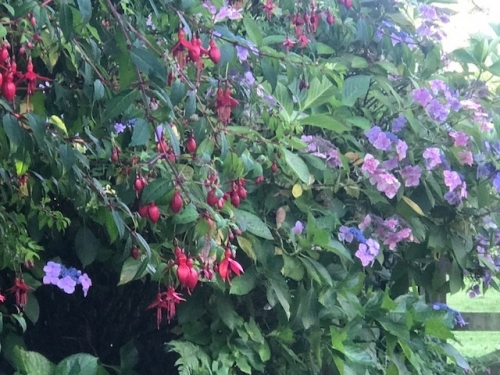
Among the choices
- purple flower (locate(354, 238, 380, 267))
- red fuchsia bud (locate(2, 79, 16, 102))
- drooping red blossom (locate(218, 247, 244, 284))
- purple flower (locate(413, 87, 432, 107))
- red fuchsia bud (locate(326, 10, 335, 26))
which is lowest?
purple flower (locate(354, 238, 380, 267))

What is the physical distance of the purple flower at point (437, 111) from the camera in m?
2.02

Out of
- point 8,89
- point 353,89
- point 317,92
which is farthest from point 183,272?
point 353,89

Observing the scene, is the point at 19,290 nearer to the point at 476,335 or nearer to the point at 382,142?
the point at 382,142

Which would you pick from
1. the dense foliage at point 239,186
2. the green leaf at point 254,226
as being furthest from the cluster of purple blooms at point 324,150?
the green leaf at point 254,226

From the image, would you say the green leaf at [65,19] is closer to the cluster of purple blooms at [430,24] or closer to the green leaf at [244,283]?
the green leaf at [244,283]

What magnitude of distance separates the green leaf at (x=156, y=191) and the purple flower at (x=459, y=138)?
128 centimetres

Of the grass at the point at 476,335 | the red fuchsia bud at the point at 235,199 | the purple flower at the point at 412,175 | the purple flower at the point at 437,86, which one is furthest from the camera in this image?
the grass at the point at 476,335

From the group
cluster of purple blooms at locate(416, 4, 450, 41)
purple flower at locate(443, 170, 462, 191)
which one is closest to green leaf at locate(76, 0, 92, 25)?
purple flower at locate(443, 170, 462, 191)

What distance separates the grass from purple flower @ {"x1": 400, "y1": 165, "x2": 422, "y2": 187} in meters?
1.68

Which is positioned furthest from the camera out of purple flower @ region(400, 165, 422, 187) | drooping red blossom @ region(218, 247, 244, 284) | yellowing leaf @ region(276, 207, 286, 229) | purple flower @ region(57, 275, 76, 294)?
purple flower @ region(400, 165, 422, 187)

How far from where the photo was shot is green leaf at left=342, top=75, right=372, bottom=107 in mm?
1896

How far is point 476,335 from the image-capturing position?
4.23 metres

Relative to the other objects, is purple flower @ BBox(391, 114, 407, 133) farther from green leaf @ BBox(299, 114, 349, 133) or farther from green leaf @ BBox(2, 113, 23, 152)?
green leaf @ BBox(2, 113, 23, 152)

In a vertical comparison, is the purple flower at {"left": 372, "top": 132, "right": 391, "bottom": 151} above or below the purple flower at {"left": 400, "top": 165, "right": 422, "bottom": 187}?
above
